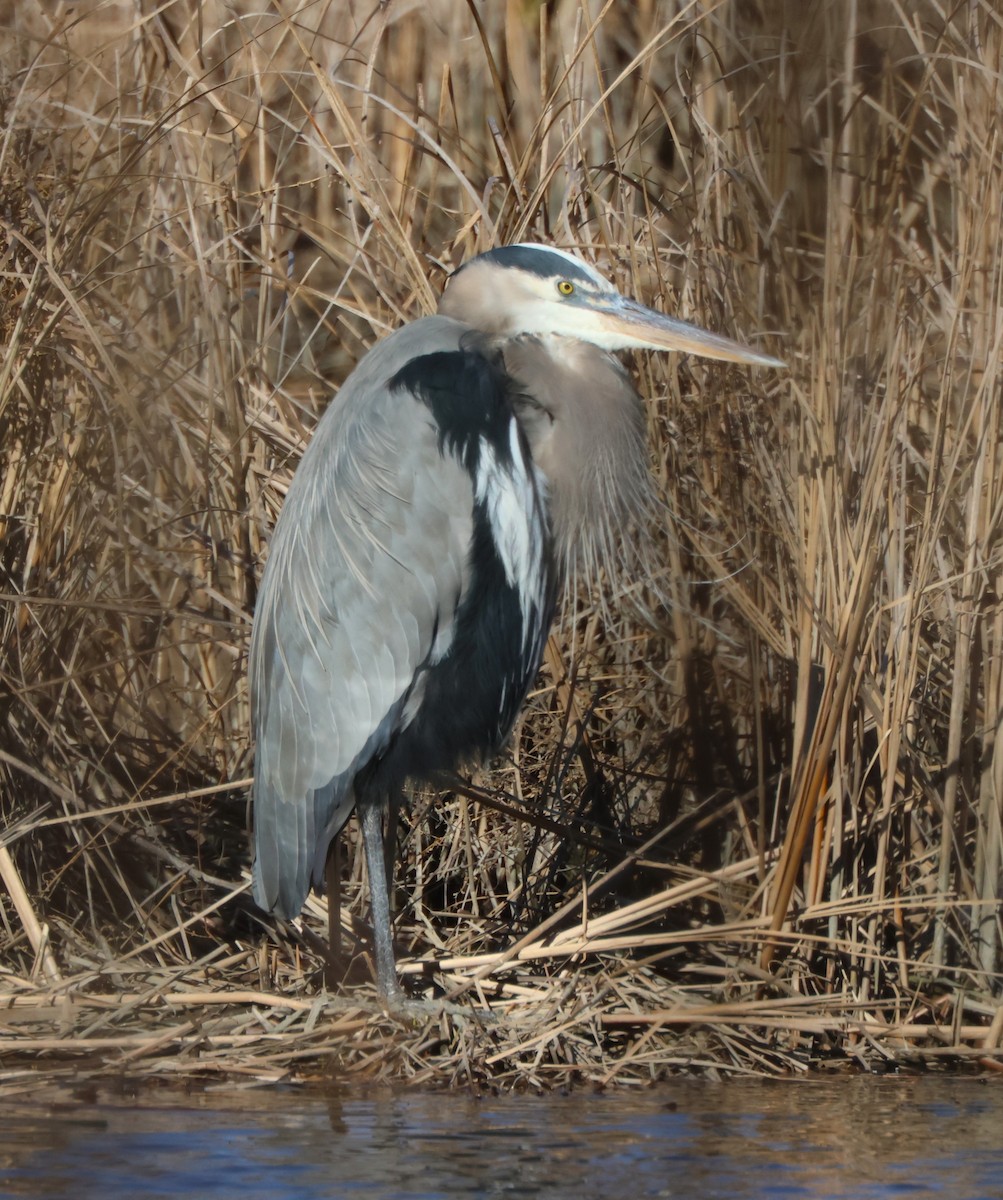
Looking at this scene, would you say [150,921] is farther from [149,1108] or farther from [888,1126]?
[888,1126]

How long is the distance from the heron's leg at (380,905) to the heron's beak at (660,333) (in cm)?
99

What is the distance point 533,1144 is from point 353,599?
3.88 ft

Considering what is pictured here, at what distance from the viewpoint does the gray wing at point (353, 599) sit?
9.92 ft

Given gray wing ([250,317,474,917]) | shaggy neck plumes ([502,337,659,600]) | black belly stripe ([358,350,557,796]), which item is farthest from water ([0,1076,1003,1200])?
shaggy neck plumes ([502,337,659,600])

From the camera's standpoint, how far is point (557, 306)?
10.1ft

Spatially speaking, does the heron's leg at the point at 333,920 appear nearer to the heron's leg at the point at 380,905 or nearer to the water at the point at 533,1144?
the heron's leg at the point at 380,905

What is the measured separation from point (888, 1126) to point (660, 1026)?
0.51 m

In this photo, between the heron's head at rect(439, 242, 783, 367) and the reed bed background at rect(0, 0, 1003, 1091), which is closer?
the reed bed background at rect(0, 0, 1003, 1091)

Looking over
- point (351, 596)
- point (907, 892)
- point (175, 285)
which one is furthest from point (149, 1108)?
point (175, 285)

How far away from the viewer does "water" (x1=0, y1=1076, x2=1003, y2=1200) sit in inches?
78.5

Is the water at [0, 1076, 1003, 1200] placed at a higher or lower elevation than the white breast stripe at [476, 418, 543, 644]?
lower

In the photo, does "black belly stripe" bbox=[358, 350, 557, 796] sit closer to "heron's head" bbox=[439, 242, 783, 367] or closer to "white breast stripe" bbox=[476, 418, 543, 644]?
"white breast stripe" bbox=[476, 418, 543, 644]

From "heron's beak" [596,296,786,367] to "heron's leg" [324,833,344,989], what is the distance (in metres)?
1.06

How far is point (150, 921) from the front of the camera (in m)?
3.15
